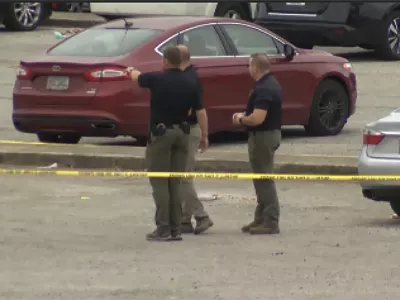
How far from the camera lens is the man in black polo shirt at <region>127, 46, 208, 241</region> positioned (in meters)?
10.5

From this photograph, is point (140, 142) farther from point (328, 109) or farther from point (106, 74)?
point (328, 109)

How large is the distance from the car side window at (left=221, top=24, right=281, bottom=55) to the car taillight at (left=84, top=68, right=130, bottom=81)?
76.1 inches

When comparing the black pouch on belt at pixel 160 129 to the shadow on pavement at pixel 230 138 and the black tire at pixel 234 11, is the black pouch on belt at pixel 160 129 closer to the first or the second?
the shadow on pavement at pixel 230 138

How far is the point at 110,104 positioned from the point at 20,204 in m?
2.60

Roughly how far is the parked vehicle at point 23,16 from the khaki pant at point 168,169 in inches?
669

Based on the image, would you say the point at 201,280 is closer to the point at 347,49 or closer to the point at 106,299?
the point at 106,299

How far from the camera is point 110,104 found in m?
14.6

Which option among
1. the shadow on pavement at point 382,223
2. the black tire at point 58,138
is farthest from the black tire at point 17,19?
the shadow on pavement at point 382,223

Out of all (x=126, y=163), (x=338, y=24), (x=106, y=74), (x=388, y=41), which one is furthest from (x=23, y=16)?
(x=126, y=163)

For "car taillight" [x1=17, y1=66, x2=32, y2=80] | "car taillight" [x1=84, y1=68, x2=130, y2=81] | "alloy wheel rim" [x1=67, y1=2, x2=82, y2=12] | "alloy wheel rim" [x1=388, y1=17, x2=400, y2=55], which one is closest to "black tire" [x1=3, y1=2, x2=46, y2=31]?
"alloy wheel rim" [x1=67, y1=2, x2=82, y2=12]

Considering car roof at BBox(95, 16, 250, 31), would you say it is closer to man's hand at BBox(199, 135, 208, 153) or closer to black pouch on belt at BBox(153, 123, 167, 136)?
man's hand at BBox(199, 135, 208, 153)

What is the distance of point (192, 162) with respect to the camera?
10.8 m

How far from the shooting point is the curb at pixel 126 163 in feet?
46.0

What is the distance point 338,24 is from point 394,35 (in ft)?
3.95
